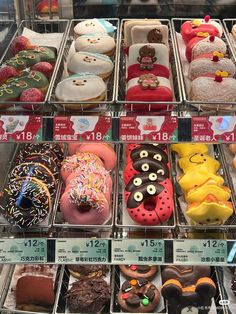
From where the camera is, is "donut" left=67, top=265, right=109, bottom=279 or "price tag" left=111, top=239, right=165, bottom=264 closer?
"price tag" left=111, top=239, right=165, bottom=264

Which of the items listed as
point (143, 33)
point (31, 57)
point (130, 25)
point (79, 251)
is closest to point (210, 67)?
point (143, 33)

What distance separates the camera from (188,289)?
183cm

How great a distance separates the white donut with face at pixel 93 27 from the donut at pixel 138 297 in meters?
1.02

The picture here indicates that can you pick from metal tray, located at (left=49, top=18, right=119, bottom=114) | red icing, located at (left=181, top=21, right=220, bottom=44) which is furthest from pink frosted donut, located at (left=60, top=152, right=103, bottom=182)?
red icing, located at (left=181, top=21, right=220, bottom=44)

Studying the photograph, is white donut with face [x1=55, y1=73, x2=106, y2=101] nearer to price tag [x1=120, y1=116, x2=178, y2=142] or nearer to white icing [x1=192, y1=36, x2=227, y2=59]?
price tag [x1=120, y1=116, x2=178, y2=142]

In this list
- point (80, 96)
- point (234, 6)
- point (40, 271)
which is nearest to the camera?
point (80, 96)

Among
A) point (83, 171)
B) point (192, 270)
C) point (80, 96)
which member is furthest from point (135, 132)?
point (192, 270)

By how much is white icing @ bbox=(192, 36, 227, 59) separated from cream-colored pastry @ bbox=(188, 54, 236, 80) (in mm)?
104

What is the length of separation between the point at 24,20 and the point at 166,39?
647 millimetres

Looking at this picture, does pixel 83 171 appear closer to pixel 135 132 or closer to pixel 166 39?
pixel 135 132

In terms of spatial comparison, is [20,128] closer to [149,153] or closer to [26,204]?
[26,204]

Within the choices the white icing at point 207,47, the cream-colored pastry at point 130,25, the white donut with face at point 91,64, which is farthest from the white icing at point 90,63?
the white icing at point 207,47

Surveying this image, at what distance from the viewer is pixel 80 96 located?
1566mm

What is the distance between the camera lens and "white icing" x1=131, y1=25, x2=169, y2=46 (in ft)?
6.27
